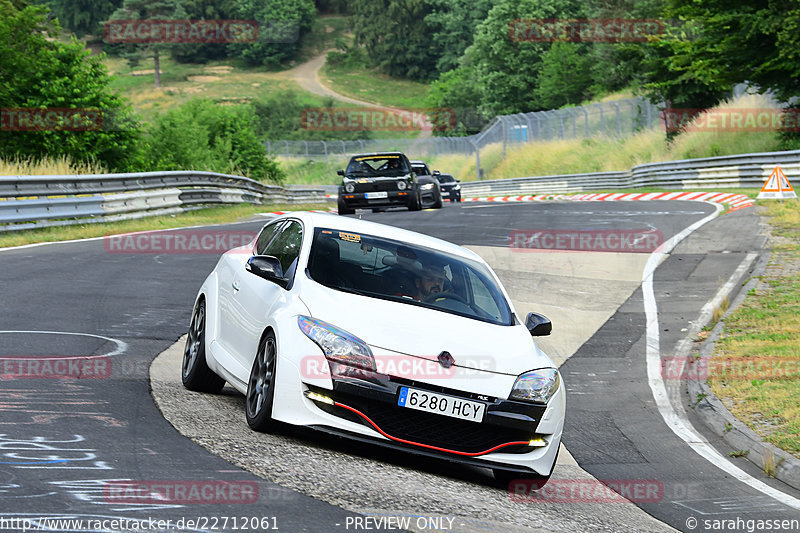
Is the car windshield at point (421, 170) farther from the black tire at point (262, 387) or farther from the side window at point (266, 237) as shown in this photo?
the black tire at point (262, 387)

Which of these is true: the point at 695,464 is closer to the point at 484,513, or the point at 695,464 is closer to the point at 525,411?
the point at 525,411

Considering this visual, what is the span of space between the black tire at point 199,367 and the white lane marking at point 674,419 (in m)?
3.90

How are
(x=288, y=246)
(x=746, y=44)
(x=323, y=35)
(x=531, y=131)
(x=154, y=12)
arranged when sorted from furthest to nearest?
(x=323, y=35), (x=154, y=12), (x=531, y=131), (x=746, y=44), (x=288, y=246)

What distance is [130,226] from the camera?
23875 millimetres

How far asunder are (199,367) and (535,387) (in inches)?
110

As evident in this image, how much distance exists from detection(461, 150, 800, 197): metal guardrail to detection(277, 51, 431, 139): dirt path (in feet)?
235

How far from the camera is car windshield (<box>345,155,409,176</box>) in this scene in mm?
28938

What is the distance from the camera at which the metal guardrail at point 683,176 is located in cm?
3322

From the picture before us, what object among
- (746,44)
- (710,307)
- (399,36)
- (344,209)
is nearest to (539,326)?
(710,307)

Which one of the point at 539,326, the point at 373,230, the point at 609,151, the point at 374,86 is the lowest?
the point at 374,86

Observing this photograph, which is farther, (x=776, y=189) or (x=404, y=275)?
(x=776, y=189)

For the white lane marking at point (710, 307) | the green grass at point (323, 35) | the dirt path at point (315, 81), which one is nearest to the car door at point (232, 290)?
the white lane marking at point (710, 307)

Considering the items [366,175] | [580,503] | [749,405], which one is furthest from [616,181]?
[580,503]

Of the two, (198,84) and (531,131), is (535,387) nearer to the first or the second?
(531,131)
